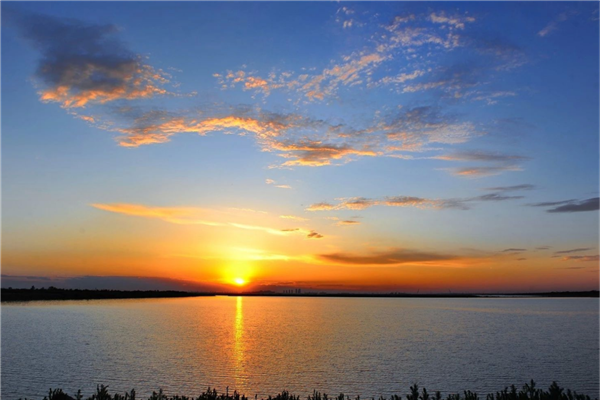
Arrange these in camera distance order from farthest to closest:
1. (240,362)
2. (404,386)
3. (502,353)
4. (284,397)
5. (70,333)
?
1. (70,333)
2. (502,353)
3. (240,362)
4. (404,386)
5. (284,397)

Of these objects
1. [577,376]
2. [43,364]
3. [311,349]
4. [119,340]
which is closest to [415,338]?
[311,349]

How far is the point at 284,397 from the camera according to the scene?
2402 centimetres

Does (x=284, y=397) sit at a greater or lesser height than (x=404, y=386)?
greater

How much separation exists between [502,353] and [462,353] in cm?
542

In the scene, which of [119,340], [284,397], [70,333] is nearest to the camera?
[284,397]

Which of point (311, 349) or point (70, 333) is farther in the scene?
point (70, 333)

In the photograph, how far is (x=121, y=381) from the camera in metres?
40.4

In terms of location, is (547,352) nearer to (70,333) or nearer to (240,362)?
(240,362)

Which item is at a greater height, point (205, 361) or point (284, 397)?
point (284, 397)

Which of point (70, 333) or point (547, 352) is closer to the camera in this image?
point (547, 352)

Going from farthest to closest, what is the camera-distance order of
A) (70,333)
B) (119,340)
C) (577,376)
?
1. (70,333)
2. (119,340)
3. (577,376)

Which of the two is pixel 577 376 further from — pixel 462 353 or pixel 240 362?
pixel 240 362

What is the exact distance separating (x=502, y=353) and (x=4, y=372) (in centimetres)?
5870

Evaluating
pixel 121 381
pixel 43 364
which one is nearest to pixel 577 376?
pixel 121 381
